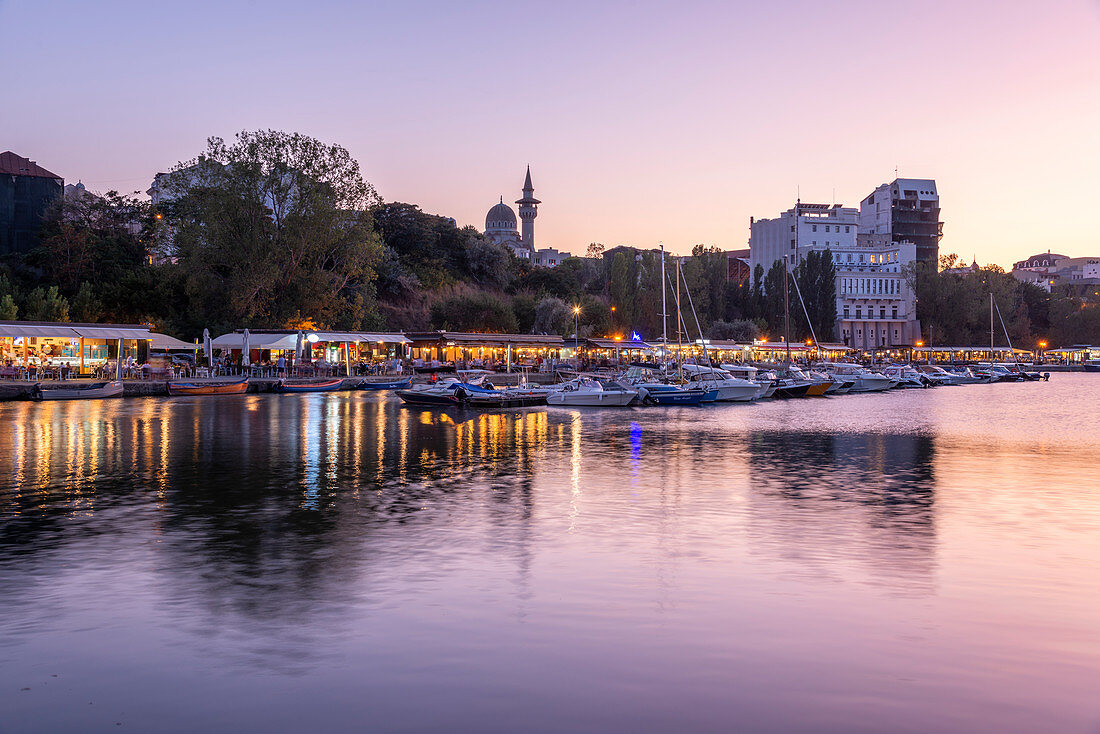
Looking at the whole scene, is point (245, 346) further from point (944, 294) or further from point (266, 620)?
point (944, 294)

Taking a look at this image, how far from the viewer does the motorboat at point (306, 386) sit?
65.4 meters

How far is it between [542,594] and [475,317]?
3640 inches

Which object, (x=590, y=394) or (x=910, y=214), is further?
(x=910, y=214)

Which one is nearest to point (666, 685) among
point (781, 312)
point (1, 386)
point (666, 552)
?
point (666, 552)

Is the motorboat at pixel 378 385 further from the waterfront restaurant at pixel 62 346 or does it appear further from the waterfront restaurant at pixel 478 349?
the waterfront restaurant at pixel 62 346

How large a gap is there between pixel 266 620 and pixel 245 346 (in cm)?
5810

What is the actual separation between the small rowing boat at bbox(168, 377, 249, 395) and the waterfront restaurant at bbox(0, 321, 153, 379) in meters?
5.24

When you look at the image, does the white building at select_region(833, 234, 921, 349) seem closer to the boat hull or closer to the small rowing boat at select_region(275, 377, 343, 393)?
the boat hull

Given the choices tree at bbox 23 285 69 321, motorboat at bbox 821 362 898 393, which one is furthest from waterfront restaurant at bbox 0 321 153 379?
motorboat at bbox 821 362 898 393

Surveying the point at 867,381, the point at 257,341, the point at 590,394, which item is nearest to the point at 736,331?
the point at 867,381

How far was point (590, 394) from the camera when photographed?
2203 inches

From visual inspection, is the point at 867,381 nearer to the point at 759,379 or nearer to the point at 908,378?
the point at 908,378

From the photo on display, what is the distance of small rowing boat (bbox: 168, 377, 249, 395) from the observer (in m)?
58.7

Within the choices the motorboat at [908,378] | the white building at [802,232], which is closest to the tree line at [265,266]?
the motorboat at [908,378]
